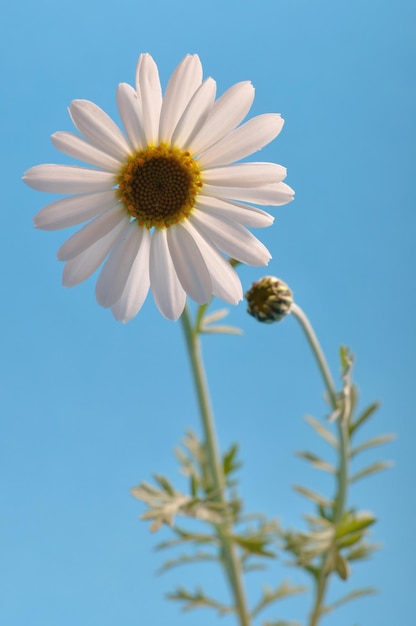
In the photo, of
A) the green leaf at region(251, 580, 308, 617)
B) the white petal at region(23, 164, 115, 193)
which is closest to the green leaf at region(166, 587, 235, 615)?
the green leaf at region(251, 580, 308, 617)

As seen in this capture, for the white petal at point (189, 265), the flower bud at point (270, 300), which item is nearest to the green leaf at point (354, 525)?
the flower bud at point (270, 300)

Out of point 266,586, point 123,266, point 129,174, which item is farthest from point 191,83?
point 266,586

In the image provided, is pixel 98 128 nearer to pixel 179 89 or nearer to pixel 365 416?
pixel 179 89

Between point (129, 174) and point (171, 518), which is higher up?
point (129, 174)

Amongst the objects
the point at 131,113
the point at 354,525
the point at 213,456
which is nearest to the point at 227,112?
the point at 131,113

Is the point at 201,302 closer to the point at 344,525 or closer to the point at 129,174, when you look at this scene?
the point at 129,174

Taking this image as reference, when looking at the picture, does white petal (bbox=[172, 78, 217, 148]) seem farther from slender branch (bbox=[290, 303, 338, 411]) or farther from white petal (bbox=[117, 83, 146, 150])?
slender branch (bbox=[290, 303, 338, 411])
